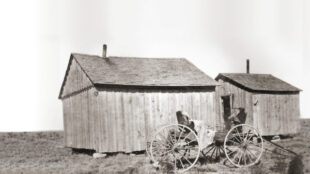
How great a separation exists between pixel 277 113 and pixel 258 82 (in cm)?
269

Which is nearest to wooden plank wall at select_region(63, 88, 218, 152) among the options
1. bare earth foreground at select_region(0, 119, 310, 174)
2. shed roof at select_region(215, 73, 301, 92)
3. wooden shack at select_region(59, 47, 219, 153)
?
wooden shack at select_region(59, 47, 219, 153)

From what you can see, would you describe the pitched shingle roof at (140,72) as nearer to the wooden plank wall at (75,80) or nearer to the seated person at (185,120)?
the wooden plank wall at (75,80)

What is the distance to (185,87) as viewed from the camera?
2281 cm

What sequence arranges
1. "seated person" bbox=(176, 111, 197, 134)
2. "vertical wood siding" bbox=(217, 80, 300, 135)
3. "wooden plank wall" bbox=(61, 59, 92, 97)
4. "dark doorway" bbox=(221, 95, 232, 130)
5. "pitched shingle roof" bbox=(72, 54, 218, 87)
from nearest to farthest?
"seated person" bbox=(176, 111, 197, 134) → "pitched shingle roof" bbox=(72, 54, 218, 87) → "wooden plank wall" bbox=(61, 59, 92, 97) → "vertical wood siding" bbox=(217, 80, 300, 135) → "dark doorway" bbox=(221, 95, 232, 130)

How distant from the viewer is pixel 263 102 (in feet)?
89.9

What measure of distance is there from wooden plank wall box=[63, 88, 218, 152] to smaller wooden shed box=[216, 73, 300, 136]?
4.96 m

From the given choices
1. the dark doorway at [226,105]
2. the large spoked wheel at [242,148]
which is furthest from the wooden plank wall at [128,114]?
the dark doorway at [226,105]

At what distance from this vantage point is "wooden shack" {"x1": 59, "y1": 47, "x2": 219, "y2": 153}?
68.8ft

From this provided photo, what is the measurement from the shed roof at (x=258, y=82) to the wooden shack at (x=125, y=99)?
15.9 feet

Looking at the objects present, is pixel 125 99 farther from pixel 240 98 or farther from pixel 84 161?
pixel 240 98

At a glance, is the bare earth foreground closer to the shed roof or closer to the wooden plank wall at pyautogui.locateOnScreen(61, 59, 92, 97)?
the shed roof

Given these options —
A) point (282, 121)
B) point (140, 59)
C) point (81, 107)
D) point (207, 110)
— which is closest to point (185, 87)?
point (207, 110)

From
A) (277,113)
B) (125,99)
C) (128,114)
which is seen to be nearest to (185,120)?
(128,114)

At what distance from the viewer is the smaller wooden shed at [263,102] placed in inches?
1069
